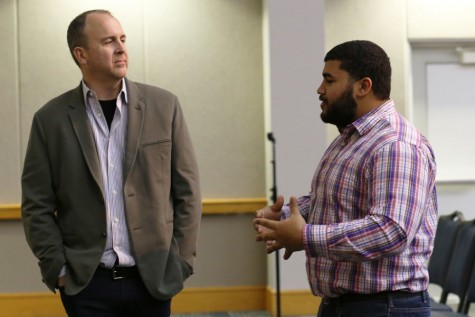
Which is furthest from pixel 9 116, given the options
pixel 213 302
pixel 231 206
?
pixel 213 302

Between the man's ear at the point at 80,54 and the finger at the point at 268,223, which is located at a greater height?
the man's ear at the point at 80,54

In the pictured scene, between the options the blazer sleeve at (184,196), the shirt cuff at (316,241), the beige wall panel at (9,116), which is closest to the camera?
the shirt cuff at (316,241)

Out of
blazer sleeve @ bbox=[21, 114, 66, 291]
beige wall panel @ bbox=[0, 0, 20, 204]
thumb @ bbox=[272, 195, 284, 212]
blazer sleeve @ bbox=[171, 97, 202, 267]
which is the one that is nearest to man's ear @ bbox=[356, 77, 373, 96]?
thumb @ bbox=[272, 195, 284, 212]

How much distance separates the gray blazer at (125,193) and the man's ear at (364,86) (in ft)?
2.60

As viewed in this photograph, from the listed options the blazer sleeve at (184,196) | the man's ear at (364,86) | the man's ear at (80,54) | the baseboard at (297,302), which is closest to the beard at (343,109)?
the man's ear at (364,86)

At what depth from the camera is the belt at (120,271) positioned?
108 inches

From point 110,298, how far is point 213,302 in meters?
4.69

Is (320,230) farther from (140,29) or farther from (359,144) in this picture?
(140,29)

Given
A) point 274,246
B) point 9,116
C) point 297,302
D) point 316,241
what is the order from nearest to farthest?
point 316,241
point 274,246
point 297,302
point 9,116

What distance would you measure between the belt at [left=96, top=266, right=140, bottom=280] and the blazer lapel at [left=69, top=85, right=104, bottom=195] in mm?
252

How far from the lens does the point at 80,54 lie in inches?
114

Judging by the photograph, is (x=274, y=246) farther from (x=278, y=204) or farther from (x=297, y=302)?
(x=297, y=302)

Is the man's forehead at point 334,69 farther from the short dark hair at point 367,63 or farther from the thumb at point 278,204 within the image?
the thumb at point 278,204

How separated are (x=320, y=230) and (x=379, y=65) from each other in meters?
0.48
